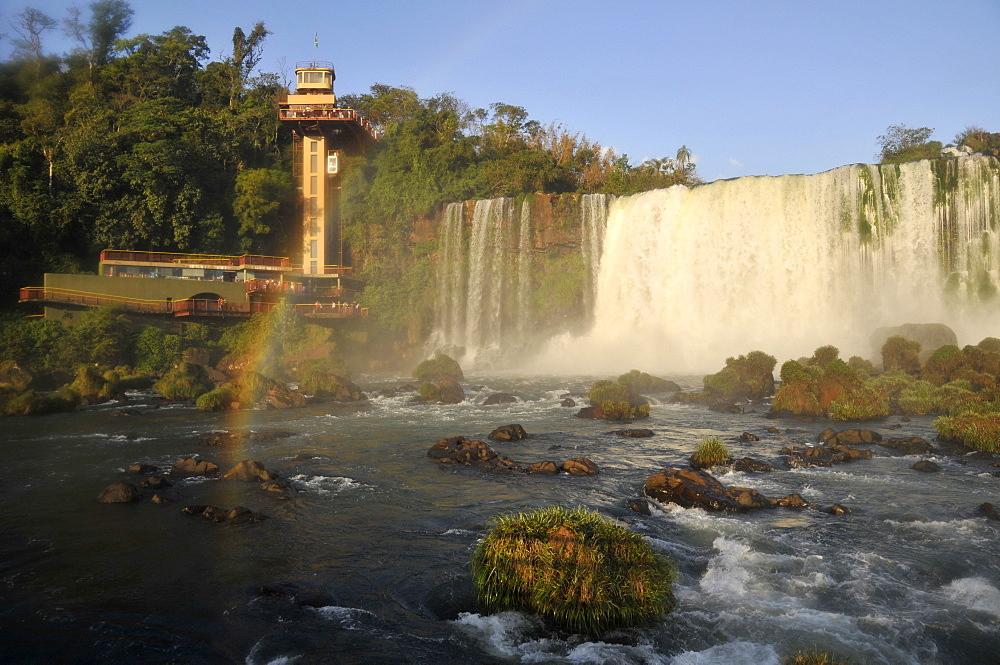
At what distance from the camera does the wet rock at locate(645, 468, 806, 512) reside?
14.8 metres

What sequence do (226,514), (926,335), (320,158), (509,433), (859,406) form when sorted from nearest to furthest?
(226,514) < (509,433) < (859,406) < (926,335) < (320,158)

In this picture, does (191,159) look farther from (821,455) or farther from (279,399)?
(821,455)

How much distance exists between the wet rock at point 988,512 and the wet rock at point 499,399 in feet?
63.3

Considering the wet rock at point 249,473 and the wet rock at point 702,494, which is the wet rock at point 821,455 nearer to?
the wet rock at point 702,494

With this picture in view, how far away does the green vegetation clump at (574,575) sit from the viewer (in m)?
9.56

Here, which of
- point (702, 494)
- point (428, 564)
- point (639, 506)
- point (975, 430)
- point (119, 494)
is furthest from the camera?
point (975, 430)

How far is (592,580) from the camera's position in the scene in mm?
9617

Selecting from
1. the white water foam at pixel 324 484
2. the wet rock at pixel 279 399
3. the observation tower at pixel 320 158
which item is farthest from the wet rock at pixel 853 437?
the observation tower at pixel 320 158

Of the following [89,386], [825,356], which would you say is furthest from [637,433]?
[89,386]

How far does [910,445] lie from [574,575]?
1486 cm

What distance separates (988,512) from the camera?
13.9 meters

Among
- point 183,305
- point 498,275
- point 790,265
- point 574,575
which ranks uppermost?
point 790,265

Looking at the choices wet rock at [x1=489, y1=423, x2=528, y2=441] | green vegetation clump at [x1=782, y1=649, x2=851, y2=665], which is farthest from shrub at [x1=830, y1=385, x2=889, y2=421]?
green vegetation clump at [x1=782, y1=649, x2=851, y2=665]

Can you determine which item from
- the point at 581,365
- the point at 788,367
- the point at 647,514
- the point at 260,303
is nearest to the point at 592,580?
the point at 647,514
